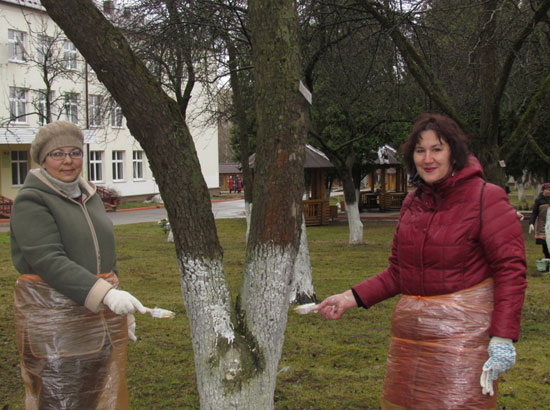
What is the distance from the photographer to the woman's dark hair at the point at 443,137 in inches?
101

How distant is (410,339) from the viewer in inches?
101

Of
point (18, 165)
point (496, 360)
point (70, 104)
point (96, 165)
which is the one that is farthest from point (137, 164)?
point (496, 360)

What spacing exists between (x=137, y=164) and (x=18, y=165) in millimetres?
8537

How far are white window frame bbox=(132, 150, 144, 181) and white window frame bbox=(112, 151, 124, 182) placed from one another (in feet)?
3.01

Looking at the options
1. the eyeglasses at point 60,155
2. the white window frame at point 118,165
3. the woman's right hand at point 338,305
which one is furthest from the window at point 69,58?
the woman's right hand at point 338,305

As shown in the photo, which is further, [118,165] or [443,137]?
[118,165]

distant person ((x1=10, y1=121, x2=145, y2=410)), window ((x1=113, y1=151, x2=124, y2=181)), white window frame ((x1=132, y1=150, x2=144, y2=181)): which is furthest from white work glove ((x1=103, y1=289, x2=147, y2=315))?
white window frame ((x1=132, y1=150, x2=144, y2=181))

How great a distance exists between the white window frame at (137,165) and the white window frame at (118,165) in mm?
918

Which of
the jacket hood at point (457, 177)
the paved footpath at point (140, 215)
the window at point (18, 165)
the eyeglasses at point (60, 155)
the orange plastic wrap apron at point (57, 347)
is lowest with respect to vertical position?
the paved footpath at point (140, 215)

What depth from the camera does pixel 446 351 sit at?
2.45 meters

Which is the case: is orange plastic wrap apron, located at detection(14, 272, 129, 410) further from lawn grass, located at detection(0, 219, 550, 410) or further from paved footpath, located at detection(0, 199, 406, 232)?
paved footpath, located at detection(0, 199, 406, 232)

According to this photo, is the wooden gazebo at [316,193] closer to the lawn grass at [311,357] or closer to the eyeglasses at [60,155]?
the lawn grass at [311,357]

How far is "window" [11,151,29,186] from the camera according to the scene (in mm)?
29328

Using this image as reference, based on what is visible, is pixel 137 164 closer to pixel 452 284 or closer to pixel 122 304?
pixel 122 304
